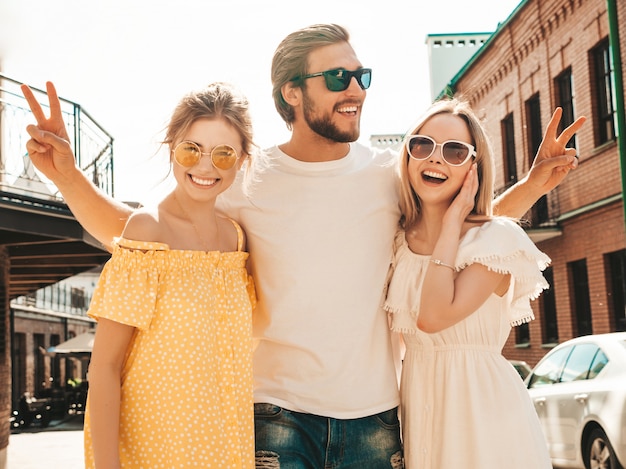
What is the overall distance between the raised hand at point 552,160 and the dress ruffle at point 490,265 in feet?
1.30

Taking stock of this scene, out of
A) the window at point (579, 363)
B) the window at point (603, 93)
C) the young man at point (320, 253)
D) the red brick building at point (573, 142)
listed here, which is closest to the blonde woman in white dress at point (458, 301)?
the young man at point (320, 253)

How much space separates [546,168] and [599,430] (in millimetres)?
5824

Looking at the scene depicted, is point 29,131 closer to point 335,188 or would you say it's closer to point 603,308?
point 335,188

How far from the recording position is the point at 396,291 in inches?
144

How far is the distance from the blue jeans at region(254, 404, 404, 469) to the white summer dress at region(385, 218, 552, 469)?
12cm

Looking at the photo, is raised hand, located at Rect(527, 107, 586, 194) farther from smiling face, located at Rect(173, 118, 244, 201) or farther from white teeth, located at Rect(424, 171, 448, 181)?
smiling face, located at Rect(173, 118, 244, 201)

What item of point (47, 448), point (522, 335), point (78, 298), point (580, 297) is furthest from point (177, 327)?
point (78, 298)

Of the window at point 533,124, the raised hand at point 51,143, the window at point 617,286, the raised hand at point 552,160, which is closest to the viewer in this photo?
the raised hand at point 51,143

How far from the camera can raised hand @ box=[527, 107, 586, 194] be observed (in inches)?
155

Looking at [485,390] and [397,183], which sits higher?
[397,183]

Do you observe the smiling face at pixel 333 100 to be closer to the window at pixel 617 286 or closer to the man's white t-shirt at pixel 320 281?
the man's white t-shirt at pixel 320 281

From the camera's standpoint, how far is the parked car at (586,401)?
853 centimetres

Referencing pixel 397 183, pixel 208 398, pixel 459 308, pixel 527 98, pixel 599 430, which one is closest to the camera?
pixel 208 398

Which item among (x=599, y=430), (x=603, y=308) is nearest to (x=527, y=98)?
(x=603, y=308)
